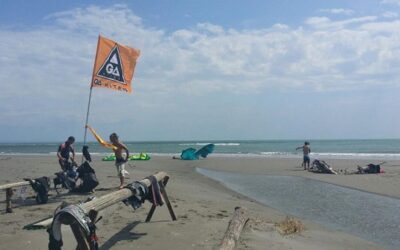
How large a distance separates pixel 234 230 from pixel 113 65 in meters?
7.04

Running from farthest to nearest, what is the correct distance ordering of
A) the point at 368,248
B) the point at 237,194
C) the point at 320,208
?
the point at 237,194 → the point at 320,208 → the point at 368,248

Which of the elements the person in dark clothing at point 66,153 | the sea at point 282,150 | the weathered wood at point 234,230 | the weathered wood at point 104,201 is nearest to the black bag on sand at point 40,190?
the person in dark clothing at point 66,153

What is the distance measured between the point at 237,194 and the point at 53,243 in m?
10.5

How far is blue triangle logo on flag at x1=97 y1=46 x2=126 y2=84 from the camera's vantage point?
1237 centimetres

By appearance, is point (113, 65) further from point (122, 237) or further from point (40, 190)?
point (122, 237)

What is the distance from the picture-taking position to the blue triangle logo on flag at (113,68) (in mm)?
12367

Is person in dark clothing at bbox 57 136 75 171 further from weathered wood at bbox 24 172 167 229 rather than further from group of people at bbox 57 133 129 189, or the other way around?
weathered wood at bbox 24 172 167 229

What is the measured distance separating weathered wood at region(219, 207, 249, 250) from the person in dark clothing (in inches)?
244

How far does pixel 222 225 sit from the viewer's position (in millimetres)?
8445

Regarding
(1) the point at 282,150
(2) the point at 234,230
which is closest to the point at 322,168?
(2) the point at 234,230

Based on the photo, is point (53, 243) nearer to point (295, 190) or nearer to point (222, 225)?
point (222, 225)

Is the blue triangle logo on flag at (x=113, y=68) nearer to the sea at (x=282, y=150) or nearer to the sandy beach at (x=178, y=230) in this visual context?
the sandy beach at (x=178, y=230)

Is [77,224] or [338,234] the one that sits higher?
[77,224]

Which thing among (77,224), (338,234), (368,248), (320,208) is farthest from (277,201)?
(77,224)
